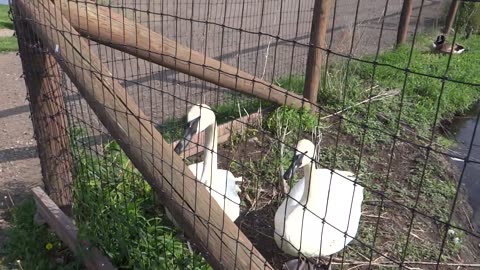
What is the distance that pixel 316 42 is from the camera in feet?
15.6

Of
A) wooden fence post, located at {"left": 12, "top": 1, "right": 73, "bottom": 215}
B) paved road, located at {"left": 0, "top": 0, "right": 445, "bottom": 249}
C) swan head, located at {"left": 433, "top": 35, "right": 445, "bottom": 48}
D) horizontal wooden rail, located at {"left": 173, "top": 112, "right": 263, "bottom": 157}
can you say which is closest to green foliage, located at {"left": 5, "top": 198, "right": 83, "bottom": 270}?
wooden fence post, located at {"left": 12, "top": 1, "right": 73, "bottom": 215}

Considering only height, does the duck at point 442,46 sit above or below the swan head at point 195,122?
below

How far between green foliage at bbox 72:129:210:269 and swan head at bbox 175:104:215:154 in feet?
1.30

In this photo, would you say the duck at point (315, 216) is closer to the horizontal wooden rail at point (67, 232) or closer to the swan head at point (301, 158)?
the swan head at point (301, 158)

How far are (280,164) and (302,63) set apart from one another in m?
3.10

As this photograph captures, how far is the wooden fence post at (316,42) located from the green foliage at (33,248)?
2612 mm

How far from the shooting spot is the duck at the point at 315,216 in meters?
3.07

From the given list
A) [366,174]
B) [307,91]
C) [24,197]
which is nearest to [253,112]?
[307,91]

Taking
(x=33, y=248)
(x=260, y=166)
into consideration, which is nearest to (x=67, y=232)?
(x=33, y=248)

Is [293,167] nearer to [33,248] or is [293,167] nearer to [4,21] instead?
[33,248]

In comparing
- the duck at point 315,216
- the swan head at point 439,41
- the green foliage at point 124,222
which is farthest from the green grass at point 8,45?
the swan head at point 439,41

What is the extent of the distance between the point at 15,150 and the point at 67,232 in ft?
6.31

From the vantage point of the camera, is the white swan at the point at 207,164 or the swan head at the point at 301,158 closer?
the swan head at the point at 301,158

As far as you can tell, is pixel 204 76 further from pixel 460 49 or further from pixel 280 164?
pixel 460 49
